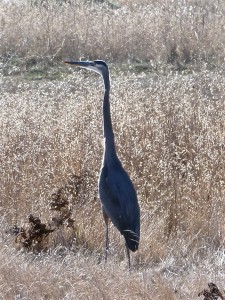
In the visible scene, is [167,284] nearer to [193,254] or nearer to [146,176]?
[193,254]

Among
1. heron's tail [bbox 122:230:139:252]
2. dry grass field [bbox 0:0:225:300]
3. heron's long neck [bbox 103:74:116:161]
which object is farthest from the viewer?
heron's long neck [bbox 103:74:116:161]

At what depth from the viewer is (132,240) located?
20.2 feet

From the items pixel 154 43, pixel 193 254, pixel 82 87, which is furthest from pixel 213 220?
pixel 154 43

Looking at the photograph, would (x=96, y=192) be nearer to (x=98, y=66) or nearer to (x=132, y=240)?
(x=98, y=66)

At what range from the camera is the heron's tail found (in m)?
6.15

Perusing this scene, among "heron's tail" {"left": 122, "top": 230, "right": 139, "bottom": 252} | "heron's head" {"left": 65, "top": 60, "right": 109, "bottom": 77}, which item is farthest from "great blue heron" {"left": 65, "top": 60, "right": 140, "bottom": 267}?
"heron's head" {"left": 65, "top": 60, "right": 109, "bottom": 77}

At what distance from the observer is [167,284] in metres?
5.60

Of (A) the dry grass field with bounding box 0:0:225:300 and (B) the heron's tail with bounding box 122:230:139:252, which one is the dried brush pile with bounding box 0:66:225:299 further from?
(B) the heron's tail with bounding box 122:230:139:252

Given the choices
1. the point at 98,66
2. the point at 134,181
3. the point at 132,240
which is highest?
the point at 98,66

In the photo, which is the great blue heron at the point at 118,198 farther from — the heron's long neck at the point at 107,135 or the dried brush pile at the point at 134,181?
the dried brush pile at the point at 134,181

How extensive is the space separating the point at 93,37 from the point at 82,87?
508 centimetres

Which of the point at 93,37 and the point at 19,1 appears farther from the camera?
the point at 19,1

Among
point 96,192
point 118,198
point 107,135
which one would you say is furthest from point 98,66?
point 96,192

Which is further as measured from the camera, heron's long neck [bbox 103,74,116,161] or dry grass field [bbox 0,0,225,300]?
heron's long neck [bbox 103,74,116,161]
